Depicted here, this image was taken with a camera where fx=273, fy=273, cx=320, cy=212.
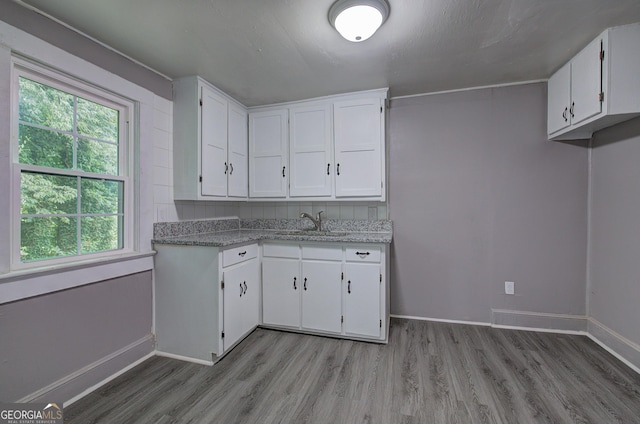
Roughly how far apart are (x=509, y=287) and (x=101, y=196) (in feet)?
11.4

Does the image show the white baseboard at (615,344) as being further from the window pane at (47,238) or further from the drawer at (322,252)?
the window pane at (47,238)

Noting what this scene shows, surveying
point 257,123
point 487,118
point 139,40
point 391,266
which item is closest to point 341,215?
point 391,266

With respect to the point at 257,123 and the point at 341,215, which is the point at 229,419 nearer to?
the point at 341,215

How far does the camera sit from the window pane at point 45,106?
153 centimetres

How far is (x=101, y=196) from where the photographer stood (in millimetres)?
1914

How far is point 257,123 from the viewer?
2.95 m

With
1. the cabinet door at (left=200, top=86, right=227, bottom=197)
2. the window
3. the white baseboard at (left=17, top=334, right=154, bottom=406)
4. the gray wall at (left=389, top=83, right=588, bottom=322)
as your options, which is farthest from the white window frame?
the gray wall at (left=389, top=83, right=588, bottom=322)

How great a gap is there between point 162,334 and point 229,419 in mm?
1015

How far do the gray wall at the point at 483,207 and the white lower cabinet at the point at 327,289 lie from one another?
2.08 feet

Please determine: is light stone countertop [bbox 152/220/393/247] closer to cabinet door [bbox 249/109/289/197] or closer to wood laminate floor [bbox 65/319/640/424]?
cabinet door [bbox 249/109/289/197]

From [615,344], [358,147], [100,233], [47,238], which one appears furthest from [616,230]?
[47,238]

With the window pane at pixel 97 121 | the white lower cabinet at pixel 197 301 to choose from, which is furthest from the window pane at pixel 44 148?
the white lower cabinet at pixel 197 301

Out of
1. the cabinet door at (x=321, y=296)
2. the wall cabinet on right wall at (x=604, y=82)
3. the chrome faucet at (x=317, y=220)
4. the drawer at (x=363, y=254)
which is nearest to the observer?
the wall cabinet on right wall at (x=604, y=82)

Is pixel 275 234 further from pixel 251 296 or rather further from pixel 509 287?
pixel 509 287
